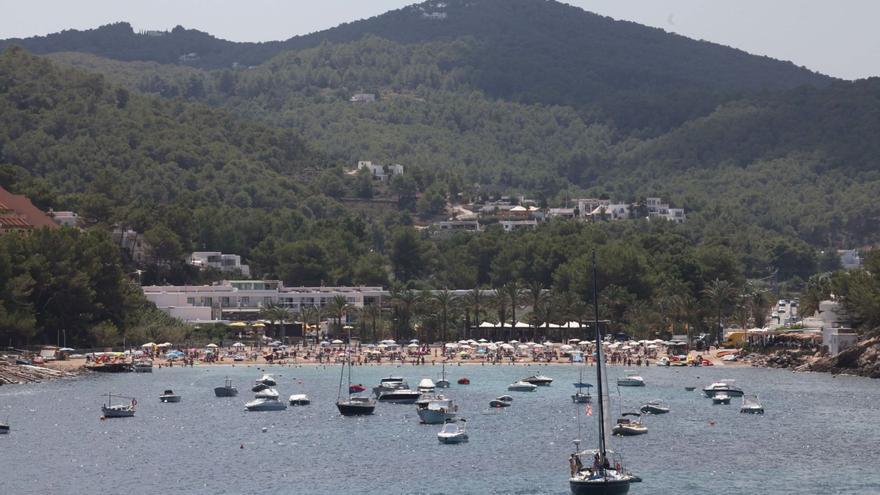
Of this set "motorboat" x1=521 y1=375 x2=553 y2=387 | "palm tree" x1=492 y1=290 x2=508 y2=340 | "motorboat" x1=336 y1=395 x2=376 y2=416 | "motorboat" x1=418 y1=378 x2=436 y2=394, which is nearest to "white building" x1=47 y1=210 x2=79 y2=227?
"palm tree" x1=492 y1=290 x2=508 y2=340

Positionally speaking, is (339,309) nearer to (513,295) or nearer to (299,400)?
(513,295)

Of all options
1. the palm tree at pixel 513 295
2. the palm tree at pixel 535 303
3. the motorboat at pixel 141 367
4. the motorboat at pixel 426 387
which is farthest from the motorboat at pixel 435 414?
the palm tree at pixel 535 303

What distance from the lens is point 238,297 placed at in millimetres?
167000

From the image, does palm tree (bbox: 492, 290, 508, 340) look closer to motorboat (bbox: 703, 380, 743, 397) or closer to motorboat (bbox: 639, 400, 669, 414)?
motorboat (bbox: 703, 380, 743, 397)

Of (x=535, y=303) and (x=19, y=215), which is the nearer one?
(x=535, y=303)

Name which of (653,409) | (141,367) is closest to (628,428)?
(653,409)

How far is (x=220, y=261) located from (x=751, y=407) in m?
107

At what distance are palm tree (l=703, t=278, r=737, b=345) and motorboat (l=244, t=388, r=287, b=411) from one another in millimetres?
55194

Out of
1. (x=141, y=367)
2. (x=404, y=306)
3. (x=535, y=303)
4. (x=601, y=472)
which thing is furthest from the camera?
(x=404, y=306)

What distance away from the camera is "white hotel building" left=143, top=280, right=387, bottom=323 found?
160 metres

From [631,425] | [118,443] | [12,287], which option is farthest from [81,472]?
[12,287]

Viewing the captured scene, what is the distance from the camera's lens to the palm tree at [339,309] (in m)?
153

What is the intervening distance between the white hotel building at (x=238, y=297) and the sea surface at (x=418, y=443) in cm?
4909

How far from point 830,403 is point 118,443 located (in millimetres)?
40920
